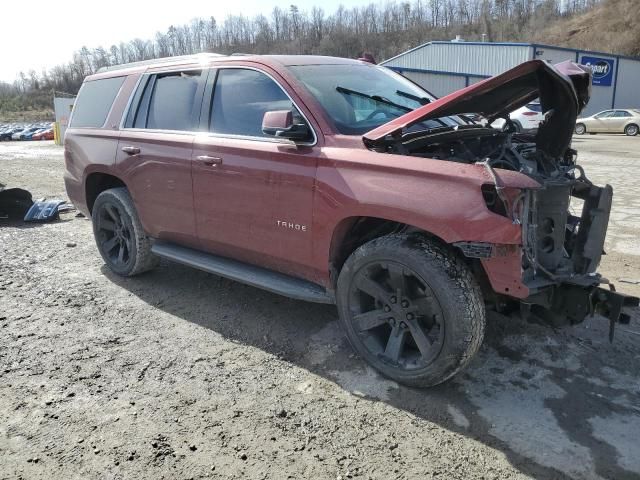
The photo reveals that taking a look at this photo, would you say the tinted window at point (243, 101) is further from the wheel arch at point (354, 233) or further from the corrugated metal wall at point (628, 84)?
the corrugated metal wall at point (628, 84)

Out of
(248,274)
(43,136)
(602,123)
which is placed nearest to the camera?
(248,274)

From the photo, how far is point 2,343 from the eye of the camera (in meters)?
3.97

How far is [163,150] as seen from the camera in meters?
4.44

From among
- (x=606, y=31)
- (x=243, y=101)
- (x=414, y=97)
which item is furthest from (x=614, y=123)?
(x=606, y=31)

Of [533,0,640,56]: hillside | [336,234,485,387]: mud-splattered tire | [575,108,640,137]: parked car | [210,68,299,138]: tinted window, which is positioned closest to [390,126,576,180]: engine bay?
[336,234,485,387]: mud-splattered tire

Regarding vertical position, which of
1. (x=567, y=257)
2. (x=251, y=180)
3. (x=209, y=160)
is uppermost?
(x=209, y=160)

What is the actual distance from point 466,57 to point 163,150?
115ft

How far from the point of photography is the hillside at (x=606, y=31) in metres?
54.0

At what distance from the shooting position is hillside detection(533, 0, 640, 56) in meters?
54.0

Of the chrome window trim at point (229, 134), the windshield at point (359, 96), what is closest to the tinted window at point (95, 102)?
the chrome window trim at point (229, 134)

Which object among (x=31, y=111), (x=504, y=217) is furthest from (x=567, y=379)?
(x=31, y=111)

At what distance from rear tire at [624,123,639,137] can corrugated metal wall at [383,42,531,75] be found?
790cm

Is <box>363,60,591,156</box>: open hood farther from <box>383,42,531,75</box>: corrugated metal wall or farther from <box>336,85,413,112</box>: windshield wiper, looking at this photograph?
<box>383,42,531,75</box>: corrugated metal wall

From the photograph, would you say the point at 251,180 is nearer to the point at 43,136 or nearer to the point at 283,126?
the point at 283,126
